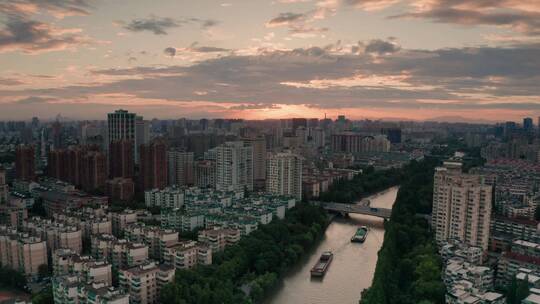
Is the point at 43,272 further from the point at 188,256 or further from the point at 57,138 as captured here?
the point at 57,138

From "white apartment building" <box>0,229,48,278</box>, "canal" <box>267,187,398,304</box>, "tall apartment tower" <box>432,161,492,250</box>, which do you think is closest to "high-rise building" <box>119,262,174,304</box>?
"canal" <box>267,187,398,304</box>

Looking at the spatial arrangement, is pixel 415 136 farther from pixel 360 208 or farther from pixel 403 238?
pixel 403 238

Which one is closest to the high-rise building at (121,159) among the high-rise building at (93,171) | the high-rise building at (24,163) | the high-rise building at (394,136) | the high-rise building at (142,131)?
the high-rise building at (93,171)

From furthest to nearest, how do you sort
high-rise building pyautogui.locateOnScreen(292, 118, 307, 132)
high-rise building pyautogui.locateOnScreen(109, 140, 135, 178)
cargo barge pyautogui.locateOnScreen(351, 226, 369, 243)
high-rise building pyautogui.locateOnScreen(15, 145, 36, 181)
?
high-rise building pyautogui.locateOnScreen(292, 118, 307, 132)
high-rise building pyautogui.locateOnScreen(109, 140, 135, 178)
high-rise building pyautogui.locateOnScreen(15, 145, 36, 181)
cargo barge pyautogui.locateOnScreen(351, 226, 369, 243)

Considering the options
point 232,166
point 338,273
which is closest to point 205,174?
point 232,166

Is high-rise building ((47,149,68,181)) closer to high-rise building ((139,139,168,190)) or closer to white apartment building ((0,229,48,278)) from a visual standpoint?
high-rise building ((139,139,168,190))

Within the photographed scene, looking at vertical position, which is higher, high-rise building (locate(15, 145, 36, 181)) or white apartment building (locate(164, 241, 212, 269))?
high-rise building (locate(15, 145, 36, 181))

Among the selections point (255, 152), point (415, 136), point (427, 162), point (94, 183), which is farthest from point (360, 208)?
point (415, 136)
